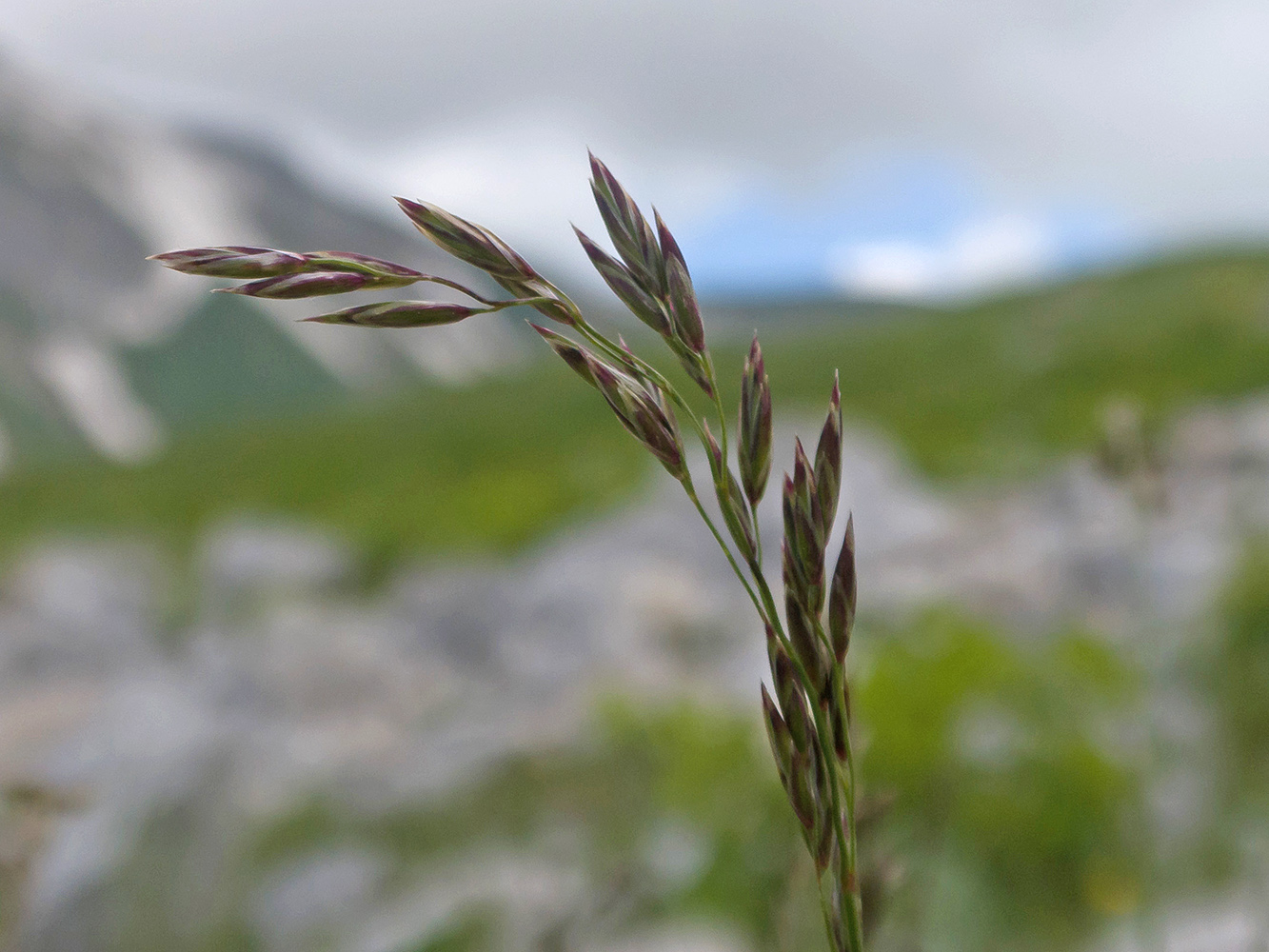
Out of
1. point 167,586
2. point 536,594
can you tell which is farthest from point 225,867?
point 167,586

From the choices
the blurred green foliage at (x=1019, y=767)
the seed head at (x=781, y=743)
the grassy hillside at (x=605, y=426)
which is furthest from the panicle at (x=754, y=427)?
the grassy hillside at (x=605, y=426)

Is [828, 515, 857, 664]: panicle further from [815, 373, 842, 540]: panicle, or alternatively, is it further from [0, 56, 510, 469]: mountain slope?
[0, 56, 510, 469]: mountain slope

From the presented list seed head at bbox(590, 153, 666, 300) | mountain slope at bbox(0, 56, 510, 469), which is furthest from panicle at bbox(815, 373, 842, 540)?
mountain slope at bbox(0, 56, 510, 469)

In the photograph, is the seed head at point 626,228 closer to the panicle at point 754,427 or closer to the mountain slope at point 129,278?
the panicle at point 754,427

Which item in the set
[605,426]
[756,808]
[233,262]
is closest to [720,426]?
[233,262]

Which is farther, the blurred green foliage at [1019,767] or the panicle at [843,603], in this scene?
the blurred green foliage at [1019,767]

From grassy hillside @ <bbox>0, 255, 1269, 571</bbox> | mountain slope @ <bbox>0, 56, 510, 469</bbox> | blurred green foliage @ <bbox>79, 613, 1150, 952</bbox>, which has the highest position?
mountain slope @ <bbox>0, 56, 510, 469</bbox>
